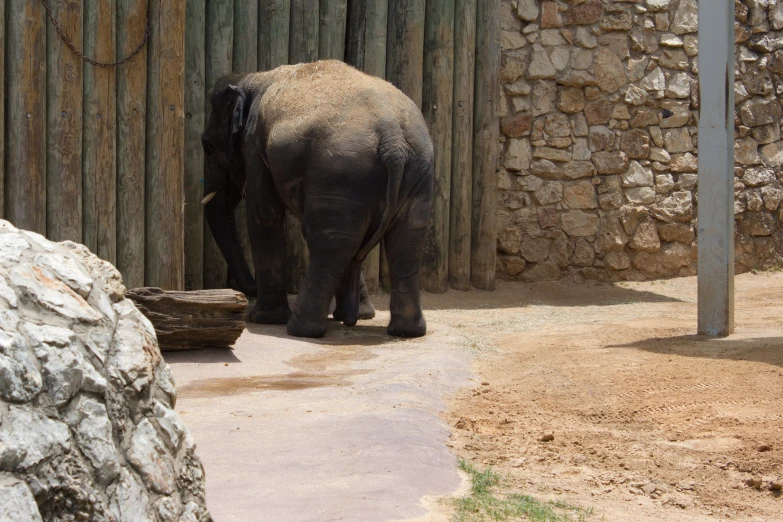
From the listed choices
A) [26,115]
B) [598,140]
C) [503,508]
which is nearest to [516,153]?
[598,140]

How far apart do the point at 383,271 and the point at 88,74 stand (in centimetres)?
374

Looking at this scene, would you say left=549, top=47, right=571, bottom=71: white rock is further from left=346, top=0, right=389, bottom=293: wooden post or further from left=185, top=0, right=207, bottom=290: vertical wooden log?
left=185, top=0, right=207, bottom=290: vertical wooden log

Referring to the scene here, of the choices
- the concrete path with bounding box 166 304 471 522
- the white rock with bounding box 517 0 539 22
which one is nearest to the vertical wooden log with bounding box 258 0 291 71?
the white rock with bounding box 517 0 539 22

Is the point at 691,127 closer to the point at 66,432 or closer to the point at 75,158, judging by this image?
the point at 75,158

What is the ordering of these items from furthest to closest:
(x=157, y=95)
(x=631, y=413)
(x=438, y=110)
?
(x=438, y=110)
(x=157, y=95)
(x=631, y=413)

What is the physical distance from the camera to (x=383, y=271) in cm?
1005

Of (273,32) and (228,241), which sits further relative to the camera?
(273,32)

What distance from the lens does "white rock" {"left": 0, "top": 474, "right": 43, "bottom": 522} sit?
222 cm

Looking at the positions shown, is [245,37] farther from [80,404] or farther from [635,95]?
[80,404]

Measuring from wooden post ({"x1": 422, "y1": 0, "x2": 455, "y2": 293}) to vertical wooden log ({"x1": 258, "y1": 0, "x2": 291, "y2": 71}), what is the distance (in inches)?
57.2

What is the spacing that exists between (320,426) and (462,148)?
6054mm

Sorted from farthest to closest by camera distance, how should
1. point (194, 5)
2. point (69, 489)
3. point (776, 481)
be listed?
1. point (194, 5)
2. point (776, 481)
3. point (69, 489)

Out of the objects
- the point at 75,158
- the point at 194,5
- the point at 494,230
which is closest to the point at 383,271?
the point at 494,230

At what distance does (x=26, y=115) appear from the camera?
6969 millimetres
